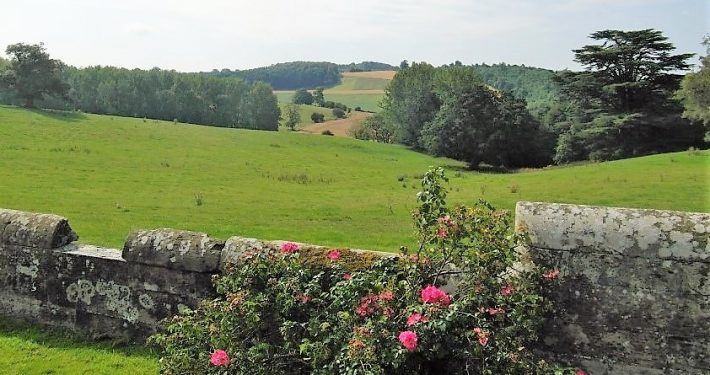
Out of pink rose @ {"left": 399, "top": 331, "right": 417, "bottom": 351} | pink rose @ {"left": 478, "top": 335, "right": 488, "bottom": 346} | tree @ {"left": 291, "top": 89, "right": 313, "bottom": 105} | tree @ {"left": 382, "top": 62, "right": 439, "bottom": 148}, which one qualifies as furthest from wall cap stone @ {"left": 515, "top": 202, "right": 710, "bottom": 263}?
tree @ {"left": 291, "top": 89, "right": 313, "bottom": 105}

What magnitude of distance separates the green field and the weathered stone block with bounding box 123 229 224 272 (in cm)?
97

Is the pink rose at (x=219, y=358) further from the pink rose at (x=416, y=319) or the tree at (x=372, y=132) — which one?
the tree at (x=372, y=132)

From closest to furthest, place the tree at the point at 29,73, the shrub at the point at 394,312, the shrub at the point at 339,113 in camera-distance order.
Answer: the shrub at the point at 394,312 < the tree at the point at 29,73 < the shrub at the point at 339,113

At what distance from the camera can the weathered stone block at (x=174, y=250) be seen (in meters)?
5.59

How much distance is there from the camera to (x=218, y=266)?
552 cm

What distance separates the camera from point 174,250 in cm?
575

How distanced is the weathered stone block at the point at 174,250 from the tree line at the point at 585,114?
41.7 metres

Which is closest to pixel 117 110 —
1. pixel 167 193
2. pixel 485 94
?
pixel 485 94

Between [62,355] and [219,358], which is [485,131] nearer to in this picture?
[62,355]

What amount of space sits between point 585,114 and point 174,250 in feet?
184

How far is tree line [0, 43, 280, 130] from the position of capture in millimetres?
86625

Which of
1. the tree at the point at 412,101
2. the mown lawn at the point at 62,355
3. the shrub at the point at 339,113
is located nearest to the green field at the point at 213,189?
the mown lawn at the point at 62,355

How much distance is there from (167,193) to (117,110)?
6847 cm

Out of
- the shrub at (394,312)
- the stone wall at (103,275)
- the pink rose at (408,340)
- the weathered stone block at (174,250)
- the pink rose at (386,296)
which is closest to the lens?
the pink rose at (408,340)
